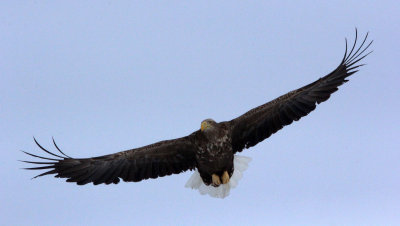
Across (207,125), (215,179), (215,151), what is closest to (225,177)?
(215,179)

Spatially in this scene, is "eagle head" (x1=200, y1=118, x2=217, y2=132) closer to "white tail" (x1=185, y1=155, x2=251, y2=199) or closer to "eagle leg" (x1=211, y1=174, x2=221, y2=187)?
"eagle leg" (x1=211, y1=174, x2=221, y2=187)

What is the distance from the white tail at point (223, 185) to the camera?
12.2 metres

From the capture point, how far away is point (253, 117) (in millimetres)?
11484

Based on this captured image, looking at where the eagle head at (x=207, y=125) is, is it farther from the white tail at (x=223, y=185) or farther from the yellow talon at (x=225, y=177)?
the white tail at (x=223, y=185)

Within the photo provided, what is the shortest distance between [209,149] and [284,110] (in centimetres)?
143

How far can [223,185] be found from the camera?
1222 centimetres

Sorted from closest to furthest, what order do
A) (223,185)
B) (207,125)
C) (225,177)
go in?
(207,125), (225,177), (223,185)

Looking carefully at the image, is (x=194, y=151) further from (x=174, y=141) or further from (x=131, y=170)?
(x=131, y=170)

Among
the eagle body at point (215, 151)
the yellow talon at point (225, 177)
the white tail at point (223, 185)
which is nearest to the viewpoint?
the eagle body at point (215, 151)

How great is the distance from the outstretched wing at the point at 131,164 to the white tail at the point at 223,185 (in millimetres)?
465

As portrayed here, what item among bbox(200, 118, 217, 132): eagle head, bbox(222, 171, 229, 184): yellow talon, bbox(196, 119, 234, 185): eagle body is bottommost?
bbox(222, 171, 229, 184): yellow talon

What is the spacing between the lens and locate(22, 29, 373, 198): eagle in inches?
440

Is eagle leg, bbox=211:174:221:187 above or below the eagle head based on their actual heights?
below

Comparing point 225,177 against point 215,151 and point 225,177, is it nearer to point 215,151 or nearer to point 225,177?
point 225,177
